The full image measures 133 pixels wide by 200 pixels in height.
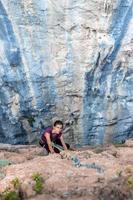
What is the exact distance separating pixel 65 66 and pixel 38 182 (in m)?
6.49

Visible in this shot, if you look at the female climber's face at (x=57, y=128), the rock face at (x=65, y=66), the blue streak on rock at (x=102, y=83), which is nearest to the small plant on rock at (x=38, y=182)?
the female climber's face at (x=57, y=128)

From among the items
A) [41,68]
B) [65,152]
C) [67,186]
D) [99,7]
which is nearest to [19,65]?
[41,68]

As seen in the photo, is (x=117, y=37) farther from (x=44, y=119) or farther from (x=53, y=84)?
(x=44, y=119)

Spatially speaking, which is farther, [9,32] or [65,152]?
[9,32]

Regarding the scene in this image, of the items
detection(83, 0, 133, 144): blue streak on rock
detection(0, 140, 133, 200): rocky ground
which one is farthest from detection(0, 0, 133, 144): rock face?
detection(0, 140, 133, 200): rocky ground

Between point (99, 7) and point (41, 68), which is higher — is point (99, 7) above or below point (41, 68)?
above

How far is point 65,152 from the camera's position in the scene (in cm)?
1173

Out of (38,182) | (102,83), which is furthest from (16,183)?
(102,83)

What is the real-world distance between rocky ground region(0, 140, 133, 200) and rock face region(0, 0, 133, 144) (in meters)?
4.02

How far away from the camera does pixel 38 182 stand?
9609mm

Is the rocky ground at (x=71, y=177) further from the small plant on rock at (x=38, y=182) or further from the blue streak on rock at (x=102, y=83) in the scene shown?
the blue streak on rock at (x=102, y=83)

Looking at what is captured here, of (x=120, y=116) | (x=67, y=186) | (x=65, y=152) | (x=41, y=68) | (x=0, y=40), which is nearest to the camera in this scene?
(x=67, y=186)

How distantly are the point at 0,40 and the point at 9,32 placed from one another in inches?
15.8

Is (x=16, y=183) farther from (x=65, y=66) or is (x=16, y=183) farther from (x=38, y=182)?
(x=65, y=66)
